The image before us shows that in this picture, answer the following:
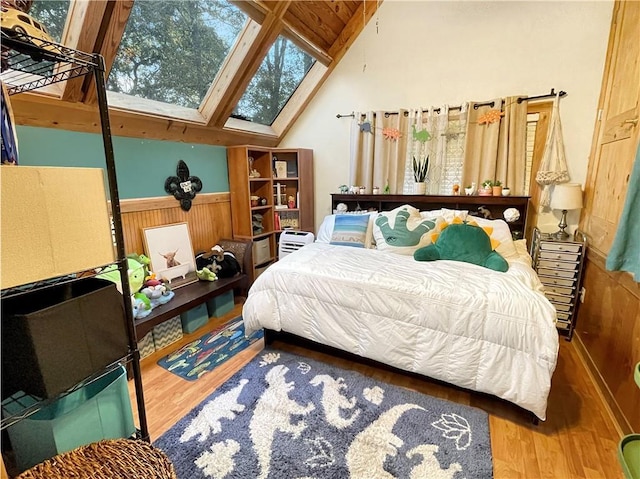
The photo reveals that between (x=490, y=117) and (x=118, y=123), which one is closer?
(x=118, y=123)

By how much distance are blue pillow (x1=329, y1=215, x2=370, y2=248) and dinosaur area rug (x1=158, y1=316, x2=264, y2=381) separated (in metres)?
1.10

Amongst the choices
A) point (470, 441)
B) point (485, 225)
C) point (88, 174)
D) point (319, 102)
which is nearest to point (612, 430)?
point (470, 441)

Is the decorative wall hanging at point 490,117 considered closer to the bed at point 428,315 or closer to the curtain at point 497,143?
the curtain at point 497,143

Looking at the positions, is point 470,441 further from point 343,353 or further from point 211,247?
point 211,247

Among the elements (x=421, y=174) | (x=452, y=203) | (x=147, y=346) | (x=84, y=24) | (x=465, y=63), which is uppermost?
(x=465, y=63)

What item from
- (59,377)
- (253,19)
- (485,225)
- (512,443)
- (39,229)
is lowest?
(512,443)

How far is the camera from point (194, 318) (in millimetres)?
2760

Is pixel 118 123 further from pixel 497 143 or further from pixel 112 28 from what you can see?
pixel 497 143

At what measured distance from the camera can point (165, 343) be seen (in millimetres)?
2520

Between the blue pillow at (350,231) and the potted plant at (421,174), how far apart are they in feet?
2.30

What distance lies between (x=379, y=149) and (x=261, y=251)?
5.87 ft

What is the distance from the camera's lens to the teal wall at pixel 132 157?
1979 mm

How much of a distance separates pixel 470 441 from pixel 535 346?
59 cm

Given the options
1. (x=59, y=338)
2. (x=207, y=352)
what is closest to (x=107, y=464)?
(x=59, y=338)
